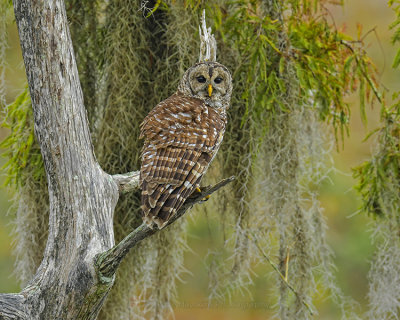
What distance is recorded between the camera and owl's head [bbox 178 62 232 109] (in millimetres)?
1993

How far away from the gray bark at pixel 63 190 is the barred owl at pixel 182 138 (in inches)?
2.8

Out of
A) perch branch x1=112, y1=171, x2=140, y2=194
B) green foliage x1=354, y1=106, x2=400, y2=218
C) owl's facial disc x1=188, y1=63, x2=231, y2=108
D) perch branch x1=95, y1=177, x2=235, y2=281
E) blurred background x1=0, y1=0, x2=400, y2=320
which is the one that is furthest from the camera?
blurred background x1=0, y1=0, x2=400, y2=320

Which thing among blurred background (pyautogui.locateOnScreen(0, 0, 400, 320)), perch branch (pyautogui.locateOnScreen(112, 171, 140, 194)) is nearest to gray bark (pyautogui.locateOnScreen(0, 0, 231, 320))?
perch branch (pyautogui.locateOnScreen(112, 171, 140, 194))

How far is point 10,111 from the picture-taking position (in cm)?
228

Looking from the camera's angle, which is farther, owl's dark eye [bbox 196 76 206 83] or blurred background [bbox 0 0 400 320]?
blurred background [bbox 0 0 400 320]

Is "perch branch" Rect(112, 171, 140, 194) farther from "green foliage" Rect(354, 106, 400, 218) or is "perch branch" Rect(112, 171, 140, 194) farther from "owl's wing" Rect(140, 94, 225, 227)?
"green foliage" Rect(354, 106, 400, 218)

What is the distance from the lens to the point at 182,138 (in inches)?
71.4

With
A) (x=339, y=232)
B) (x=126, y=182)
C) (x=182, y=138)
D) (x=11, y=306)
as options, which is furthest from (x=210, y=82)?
(x=339, y=232)

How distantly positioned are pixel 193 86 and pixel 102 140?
36 cm

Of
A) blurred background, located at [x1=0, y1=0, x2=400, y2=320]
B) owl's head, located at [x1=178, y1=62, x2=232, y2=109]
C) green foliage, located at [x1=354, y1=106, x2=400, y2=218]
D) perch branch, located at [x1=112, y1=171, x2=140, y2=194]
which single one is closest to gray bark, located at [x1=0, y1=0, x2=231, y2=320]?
perch branch, located at [x1=112, y1=171, x2=140, y2=194]

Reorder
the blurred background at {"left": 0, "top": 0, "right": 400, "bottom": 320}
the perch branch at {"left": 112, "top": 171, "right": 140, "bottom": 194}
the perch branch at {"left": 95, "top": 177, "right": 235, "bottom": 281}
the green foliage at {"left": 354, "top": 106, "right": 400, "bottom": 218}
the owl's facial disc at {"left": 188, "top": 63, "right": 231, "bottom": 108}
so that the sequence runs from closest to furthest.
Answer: the perch branch at {"left": 95, "top": 177, "right": 235, "bottom": 281} < the perch branch at {"left": 112, "top": 171, "right": 140, "bottom": 194} < the owl's facial disc at {"left": 188, "top": 63, "right": 231, "bottom": 108} < the green foliage at {"left": 354, "top": 106, "right": 400, "bottom": 218} < the blurred background at {"left": 0, "top": 0, "right": 400, "bottom": 320}

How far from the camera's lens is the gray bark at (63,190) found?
1.58 meters

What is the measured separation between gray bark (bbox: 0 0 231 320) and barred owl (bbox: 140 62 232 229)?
0.23 feet

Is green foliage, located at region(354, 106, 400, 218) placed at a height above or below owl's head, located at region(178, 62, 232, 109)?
below
